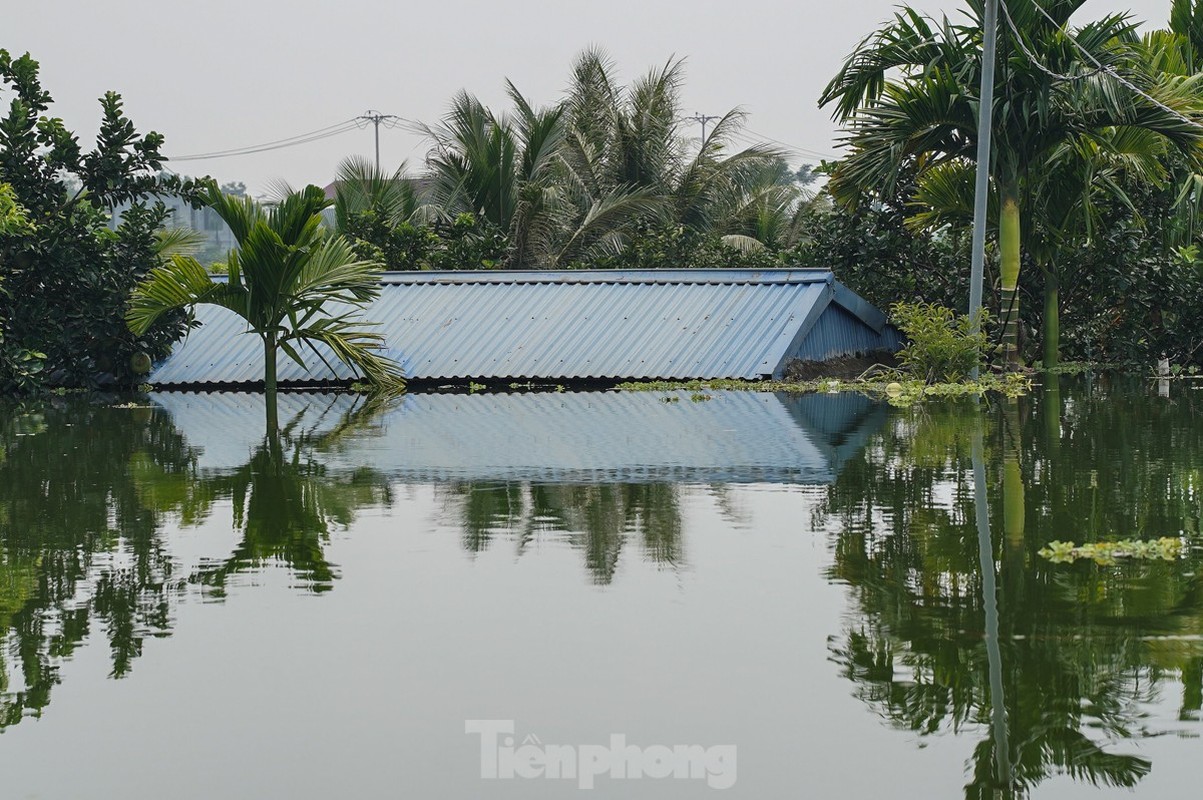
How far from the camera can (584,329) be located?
20.0 meters

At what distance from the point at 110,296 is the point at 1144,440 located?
1294 centimetres

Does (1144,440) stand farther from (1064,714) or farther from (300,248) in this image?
(300,248)

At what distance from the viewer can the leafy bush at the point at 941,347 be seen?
17.5m

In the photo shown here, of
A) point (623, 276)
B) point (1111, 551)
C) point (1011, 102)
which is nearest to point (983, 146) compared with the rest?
point (1011, 102)

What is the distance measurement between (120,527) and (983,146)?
1267cm

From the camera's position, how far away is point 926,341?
1758cm

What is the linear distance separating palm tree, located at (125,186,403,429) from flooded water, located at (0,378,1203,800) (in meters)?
7.06

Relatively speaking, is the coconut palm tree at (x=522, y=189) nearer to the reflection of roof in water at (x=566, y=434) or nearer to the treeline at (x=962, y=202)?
the treeline at (x=962, y=202)

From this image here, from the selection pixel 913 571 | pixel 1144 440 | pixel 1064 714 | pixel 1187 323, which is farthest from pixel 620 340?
pixel 1064 714

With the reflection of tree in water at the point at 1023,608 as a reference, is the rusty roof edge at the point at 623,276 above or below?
above

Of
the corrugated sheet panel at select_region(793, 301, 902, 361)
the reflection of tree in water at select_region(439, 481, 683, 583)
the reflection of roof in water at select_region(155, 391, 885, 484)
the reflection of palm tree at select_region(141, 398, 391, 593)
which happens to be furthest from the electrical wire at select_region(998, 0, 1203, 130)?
the reflection of tree in water at select_region(439, 481, 683, 583)

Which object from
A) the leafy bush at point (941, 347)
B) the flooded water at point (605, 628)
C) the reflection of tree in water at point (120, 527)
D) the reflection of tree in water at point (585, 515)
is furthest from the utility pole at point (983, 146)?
the reflection of tree in water at point (585, 515)

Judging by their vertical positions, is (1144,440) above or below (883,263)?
below

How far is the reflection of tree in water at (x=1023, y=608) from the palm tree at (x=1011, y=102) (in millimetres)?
8669
